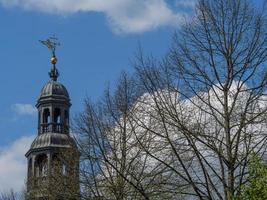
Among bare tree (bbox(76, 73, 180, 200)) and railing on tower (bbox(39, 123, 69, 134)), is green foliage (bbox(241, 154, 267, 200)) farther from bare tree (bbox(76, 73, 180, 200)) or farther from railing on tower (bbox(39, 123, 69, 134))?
railing on tower (bbox(39, 123, 69, 134))

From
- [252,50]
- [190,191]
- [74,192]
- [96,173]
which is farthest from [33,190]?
[252,50]

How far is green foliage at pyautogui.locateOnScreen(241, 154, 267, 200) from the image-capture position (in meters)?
20.6

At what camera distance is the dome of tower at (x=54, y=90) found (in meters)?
61.0

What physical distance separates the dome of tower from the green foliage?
40.8 metres

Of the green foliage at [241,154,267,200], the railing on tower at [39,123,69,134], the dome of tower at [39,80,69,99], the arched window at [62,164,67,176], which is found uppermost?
the dome of tower at [39,80,69,99]

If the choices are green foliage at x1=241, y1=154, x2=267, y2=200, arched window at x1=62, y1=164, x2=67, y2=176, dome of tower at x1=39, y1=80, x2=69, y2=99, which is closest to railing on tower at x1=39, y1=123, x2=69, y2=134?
dome of tower at x1=39, y1=80, x2=69, y2=99

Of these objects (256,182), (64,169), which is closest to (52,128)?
(64,169)

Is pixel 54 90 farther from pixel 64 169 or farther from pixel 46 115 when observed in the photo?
pixel 64 169

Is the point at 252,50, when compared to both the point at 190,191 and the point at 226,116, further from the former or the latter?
the point at 190,191

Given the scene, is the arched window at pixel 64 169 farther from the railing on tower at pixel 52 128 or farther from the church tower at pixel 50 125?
the railing on tower at pixel 52 128

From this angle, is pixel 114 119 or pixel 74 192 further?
pixel 74 192

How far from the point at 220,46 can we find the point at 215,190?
4.35 meters

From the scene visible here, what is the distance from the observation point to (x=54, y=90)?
61219 millimetres

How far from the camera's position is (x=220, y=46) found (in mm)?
23531
